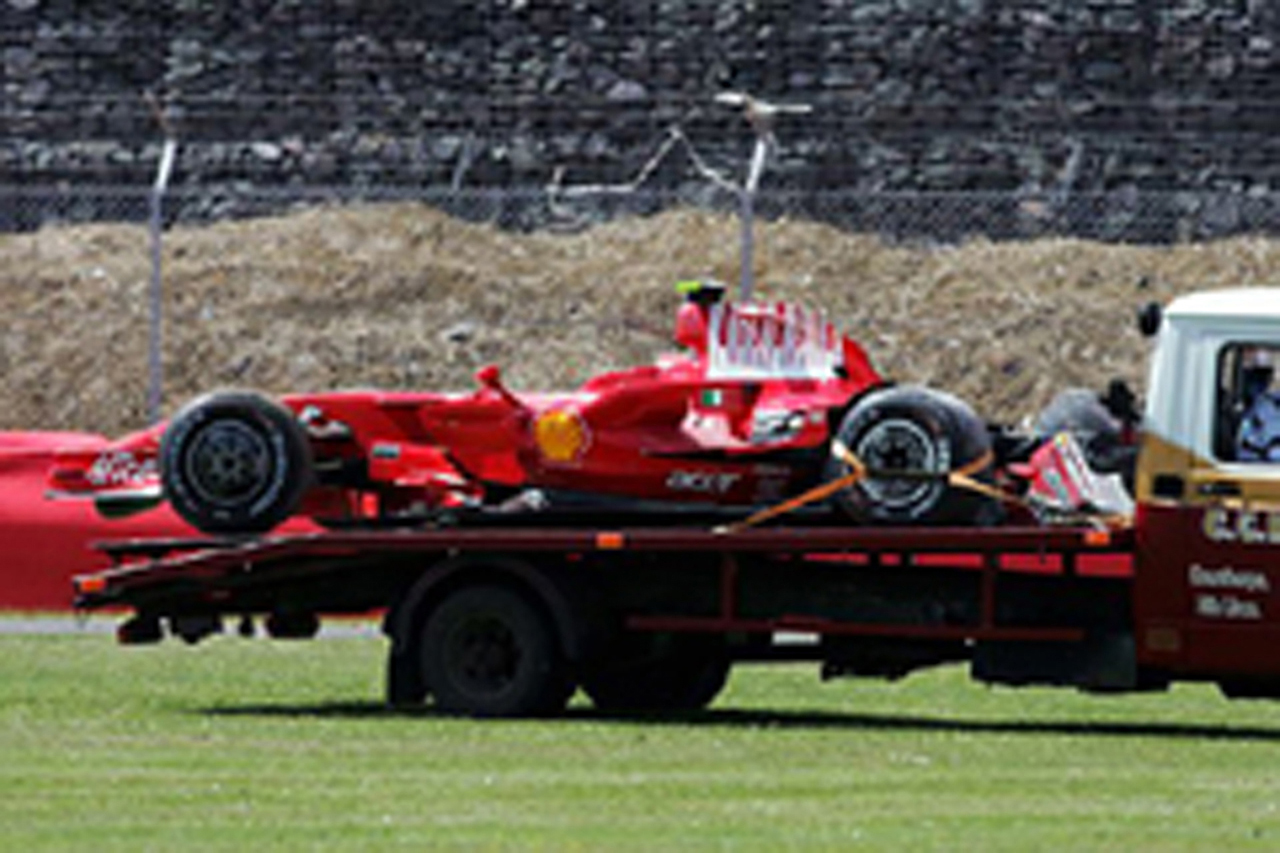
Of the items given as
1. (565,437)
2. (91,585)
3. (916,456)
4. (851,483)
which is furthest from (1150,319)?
Result: (91,585)

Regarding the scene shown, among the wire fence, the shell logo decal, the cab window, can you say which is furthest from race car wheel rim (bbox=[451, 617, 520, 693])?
the wire fence

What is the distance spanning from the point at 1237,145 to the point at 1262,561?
2028 cm

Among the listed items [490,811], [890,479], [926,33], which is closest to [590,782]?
[490,811]

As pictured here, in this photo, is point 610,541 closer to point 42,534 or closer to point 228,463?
point 228,463

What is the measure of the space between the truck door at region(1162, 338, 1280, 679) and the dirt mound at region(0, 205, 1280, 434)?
42.9 feet

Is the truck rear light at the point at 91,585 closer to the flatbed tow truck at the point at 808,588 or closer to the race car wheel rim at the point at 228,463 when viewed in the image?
the flatbed tow truck at the point at 808,588

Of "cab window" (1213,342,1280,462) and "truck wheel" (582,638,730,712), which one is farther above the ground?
"cab window" (1213,342,1280,462)

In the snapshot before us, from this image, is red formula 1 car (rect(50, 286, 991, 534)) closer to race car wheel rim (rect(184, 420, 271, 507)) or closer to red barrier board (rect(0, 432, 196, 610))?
race car wheel rim (rect(184, 420, 271, 507))

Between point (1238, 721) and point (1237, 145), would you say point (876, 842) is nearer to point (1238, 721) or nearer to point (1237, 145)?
point (1238, 721)

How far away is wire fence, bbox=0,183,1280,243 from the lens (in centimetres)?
3481

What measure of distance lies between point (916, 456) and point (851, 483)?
1.05 feet

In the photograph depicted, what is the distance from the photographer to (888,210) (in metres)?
35.8

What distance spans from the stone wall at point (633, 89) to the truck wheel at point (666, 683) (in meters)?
17.5

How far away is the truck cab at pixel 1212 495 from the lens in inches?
651
